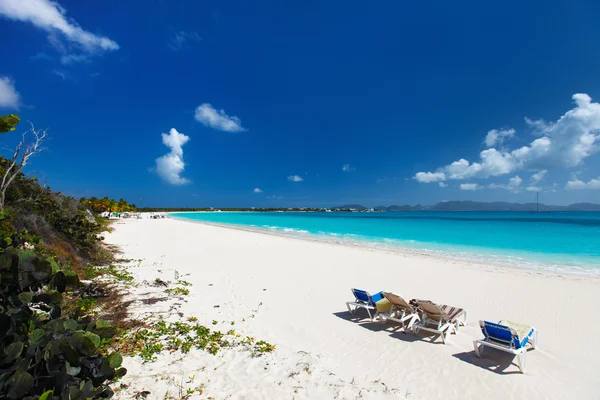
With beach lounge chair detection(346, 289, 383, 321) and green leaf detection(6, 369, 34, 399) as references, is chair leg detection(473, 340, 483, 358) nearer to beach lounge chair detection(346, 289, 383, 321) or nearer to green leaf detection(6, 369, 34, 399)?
beach lounge chair detection(346, 289, 383, 321)

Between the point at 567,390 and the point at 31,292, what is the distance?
21.5 ft

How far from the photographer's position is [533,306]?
26.0 ft

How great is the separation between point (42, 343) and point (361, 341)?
193 inches

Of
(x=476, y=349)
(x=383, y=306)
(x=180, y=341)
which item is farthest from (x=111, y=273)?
(x=476, y=349)

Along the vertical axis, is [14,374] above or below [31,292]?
below

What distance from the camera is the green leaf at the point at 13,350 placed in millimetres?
1816

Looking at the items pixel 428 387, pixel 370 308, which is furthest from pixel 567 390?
pixel 370 308

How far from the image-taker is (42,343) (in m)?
1.99

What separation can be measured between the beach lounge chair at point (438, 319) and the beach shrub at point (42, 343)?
214 inches

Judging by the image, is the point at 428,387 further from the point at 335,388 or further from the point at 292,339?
the point at 292,339

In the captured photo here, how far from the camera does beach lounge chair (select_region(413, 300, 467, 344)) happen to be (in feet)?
18.9

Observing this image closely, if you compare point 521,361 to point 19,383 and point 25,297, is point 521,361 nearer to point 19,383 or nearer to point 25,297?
point 19,383

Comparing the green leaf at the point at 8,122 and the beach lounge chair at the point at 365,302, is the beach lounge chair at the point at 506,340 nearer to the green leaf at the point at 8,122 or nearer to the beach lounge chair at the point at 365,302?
the beach lounge chair at the point at 365,302

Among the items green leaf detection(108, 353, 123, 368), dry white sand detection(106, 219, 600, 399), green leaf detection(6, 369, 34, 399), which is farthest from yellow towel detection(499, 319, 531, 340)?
green leaf detection(6, 369, 34, 399)
